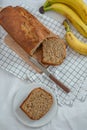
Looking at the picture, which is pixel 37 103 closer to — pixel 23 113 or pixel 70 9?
pixel 23 113

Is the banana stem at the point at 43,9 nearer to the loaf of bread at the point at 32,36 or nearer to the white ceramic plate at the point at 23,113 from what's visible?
the loaf of bread at the point at 32,36

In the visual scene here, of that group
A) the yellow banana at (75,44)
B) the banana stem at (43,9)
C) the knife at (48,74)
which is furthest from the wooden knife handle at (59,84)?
the banana stem at (43,9)

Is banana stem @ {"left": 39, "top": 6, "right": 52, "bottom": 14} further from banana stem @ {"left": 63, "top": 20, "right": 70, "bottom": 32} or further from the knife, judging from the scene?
the knife

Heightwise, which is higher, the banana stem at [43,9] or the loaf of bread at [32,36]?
the banana stem at [43,9]

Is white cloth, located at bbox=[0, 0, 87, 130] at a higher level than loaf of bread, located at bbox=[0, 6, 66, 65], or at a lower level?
lower

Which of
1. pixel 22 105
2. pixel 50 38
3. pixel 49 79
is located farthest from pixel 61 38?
pixel 22 105

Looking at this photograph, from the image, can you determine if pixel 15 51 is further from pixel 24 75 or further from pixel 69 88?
pixel 69 88

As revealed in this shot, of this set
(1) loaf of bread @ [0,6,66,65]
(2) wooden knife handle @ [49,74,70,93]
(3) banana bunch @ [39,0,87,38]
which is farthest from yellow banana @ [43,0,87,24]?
(2) wooden knife handle @ [49,74,70,93]
